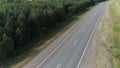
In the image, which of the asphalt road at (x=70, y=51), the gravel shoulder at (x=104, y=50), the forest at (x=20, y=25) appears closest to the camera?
the gravel shoulder at (x=104, y=50)

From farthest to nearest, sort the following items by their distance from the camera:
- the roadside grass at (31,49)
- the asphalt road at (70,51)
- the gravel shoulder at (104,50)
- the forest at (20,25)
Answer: the forest at (20,25) < the roadside grass at (31,49) < the asphalt road at (70,51) < the gravel shoulder at (104,50)

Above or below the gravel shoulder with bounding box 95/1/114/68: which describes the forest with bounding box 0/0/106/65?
above

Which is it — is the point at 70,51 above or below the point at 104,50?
above

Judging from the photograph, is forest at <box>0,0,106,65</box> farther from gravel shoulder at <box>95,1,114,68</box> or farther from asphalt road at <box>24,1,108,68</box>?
gravel shoulder at <box>95,1,114,68</box>

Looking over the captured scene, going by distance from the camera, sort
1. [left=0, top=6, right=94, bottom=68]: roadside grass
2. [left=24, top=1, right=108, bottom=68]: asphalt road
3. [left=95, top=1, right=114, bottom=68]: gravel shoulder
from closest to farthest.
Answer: [left=95, top=1, right=114, bottom=68]: gravel shoulder
[left=24, top=1, right=108, bottom=68]: asphalt road
[left=0, top=6, right=94, bottom=68]: roadside grass

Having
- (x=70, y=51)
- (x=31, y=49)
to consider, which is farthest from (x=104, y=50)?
(x=31, y=49)

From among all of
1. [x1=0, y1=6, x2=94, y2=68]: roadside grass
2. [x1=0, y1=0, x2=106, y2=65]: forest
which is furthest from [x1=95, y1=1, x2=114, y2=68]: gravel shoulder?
[x1=0, y1=0, x2=106, y2=65]: forest

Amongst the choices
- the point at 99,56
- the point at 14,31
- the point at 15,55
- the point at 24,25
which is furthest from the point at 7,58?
the point at 99,56

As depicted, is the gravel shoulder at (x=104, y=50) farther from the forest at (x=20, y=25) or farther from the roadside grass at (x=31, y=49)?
the forest at (x=20, y=25)

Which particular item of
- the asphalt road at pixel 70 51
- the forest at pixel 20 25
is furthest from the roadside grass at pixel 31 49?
the asphalt road at pixel 70 51

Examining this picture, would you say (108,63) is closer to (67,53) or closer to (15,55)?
(67,53)

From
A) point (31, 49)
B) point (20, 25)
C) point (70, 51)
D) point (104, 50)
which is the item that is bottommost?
point (104, 50)

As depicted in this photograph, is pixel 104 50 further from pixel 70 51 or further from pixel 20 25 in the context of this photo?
pixel 20 25

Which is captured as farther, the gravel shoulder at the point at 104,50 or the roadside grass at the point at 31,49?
the roadside grass at the point at 31,49
